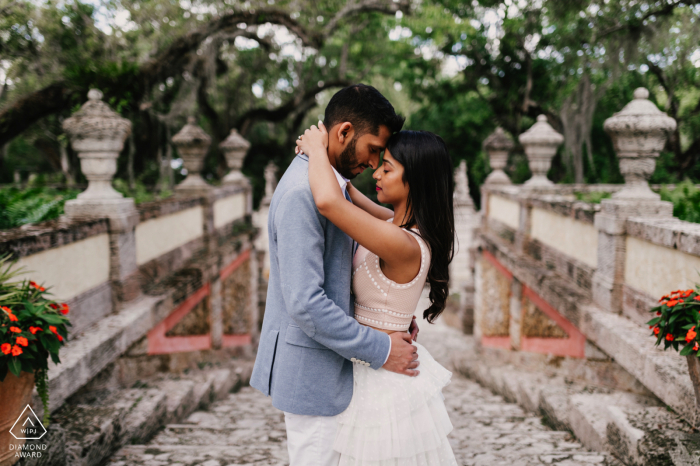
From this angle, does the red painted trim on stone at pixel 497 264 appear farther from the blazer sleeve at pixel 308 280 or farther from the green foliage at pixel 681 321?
the blazer sleeve at pixel 308 280

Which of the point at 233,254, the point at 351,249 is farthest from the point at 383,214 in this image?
the point at 233,254

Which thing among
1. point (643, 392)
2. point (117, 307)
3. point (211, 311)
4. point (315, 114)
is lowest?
point (211, 311)

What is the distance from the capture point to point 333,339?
162cm

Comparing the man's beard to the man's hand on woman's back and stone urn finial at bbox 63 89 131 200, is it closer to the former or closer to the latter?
the man's hand on woman's back

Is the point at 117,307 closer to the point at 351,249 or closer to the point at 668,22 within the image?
the point at 351,249

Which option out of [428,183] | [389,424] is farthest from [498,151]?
[389,424]

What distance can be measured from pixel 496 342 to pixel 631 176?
229 inches

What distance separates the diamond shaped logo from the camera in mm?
Result: 2260

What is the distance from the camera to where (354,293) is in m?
1.89

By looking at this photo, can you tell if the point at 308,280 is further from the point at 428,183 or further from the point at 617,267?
the point at 617,267

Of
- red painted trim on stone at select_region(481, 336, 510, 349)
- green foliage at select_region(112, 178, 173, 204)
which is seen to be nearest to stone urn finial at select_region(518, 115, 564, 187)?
red painted trim on stone at select_region(481, 336, 510, 349)

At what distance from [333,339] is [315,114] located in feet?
76.7

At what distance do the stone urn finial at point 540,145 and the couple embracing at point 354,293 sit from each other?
6.11 meters

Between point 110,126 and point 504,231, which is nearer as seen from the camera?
point 110,126
